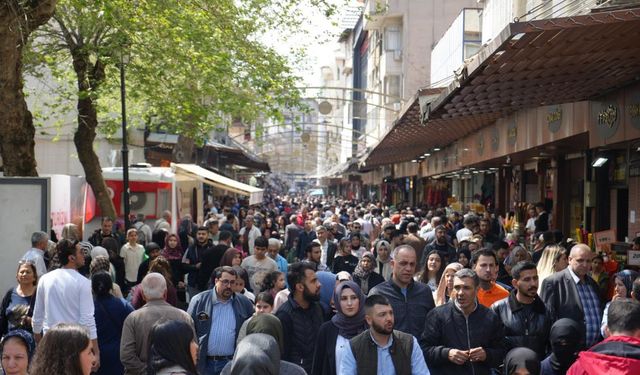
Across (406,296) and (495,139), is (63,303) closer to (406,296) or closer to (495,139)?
(406,296)

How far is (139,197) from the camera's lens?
947 inches

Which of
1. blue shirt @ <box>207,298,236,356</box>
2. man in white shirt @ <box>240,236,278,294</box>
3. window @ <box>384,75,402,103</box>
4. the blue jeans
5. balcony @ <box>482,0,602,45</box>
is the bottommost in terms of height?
the blue jeans

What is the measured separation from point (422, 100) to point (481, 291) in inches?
344

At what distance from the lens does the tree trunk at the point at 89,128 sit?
2009cm

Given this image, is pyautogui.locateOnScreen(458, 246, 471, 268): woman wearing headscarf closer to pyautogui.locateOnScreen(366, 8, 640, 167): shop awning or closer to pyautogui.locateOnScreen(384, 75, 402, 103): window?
pyautogui.locateOnScreen(366, 8, 640, 167): shop awning

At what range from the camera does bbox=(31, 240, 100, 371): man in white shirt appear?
8102 millimetres

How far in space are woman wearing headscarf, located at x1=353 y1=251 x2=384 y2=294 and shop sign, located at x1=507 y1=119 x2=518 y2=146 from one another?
37.3ft

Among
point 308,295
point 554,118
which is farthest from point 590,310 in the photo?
point 554,118

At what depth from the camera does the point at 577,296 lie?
8.21 metres

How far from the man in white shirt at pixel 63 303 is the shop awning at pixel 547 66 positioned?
14.0 feet

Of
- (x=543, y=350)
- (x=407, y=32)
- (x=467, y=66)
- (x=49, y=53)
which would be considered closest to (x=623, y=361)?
(x=543, y=350)

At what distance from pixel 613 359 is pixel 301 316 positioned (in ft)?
10.2

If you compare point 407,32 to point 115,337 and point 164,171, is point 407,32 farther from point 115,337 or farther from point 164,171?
point 115,337

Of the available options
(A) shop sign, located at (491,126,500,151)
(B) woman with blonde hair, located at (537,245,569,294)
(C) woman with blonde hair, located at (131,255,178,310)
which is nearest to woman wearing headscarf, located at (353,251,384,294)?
(B) woman with blonde hair, located at (537,245,569,294)
